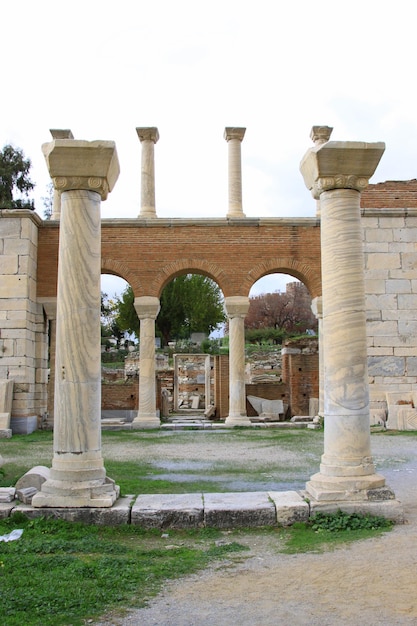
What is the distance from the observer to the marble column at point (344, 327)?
6.61 metres

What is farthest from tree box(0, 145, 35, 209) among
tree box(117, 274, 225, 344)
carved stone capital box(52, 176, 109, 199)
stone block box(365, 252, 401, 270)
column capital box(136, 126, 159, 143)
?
carved stone capital box(52, 176, 109, 199)

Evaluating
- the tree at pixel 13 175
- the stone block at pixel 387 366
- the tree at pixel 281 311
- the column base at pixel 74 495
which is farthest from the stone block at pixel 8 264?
the tree at pixel 281 311

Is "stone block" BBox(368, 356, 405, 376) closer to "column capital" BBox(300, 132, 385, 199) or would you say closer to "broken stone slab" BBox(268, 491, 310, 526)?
"column capital" BBox(300, 132, 385, 199)

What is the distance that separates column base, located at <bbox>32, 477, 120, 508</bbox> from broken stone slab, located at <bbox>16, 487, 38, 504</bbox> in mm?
158

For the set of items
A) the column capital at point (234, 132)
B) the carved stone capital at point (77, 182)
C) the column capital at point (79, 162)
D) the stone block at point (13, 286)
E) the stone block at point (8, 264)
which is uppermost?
the column capital at point (234, 132)

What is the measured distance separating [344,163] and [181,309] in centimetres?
4146

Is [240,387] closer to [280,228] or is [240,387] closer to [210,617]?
[280,228]

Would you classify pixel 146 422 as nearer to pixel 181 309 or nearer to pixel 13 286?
pixel 13 286

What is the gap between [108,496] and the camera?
6387 millimetres

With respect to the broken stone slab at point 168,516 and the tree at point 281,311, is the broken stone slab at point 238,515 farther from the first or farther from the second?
the tree at point 281,311

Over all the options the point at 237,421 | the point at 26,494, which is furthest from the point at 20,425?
the point at 26,494

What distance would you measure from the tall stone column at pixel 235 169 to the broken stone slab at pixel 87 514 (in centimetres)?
1377

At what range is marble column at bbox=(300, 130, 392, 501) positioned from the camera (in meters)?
6.61

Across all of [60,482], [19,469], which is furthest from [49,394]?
[60,482]
